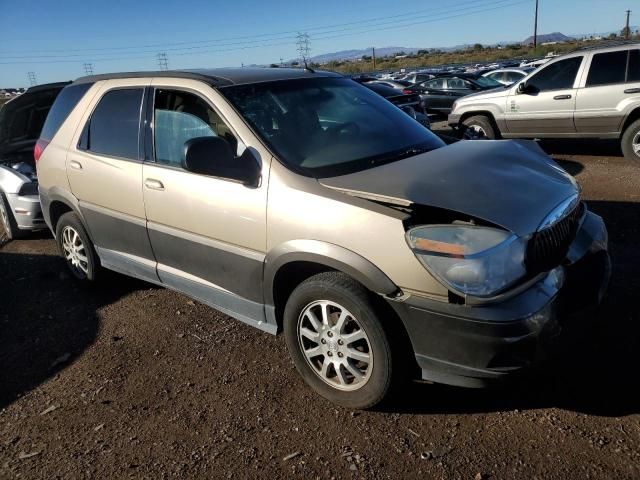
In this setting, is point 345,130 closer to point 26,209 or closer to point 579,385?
point 579,385

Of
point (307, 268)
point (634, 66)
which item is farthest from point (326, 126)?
point (634, 66)

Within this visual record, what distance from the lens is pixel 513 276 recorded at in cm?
239

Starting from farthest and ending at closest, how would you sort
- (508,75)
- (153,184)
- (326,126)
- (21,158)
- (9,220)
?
(508,75) → (21,158) → (9,220) → (153,184) → (326,126)

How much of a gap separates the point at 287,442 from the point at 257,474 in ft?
0.81

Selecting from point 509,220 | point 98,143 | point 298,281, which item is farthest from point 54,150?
point 509,220

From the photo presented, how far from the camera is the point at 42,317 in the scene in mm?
4430

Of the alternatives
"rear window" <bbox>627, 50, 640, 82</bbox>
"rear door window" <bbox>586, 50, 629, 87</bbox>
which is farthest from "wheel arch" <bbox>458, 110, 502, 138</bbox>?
"rear window" <bbox>627, 50, 640, 82</bbox>

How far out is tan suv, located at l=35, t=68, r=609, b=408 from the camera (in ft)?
7.89

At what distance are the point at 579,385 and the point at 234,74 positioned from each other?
9.68ft

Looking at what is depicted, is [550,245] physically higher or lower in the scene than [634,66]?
lower

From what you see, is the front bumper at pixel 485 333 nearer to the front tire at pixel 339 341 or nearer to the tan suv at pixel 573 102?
the front tire at pixel 339 341

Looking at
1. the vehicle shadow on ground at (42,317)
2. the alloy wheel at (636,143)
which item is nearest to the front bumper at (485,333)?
the vehicle shadow on ground at (42,317)

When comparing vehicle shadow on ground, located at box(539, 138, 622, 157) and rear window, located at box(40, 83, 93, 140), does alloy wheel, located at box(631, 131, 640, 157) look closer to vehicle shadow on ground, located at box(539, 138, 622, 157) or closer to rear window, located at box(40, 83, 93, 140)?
vehicle shadow on ground, located at box(539, 138, 622, 157)

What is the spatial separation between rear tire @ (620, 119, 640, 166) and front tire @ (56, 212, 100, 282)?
759 cm
